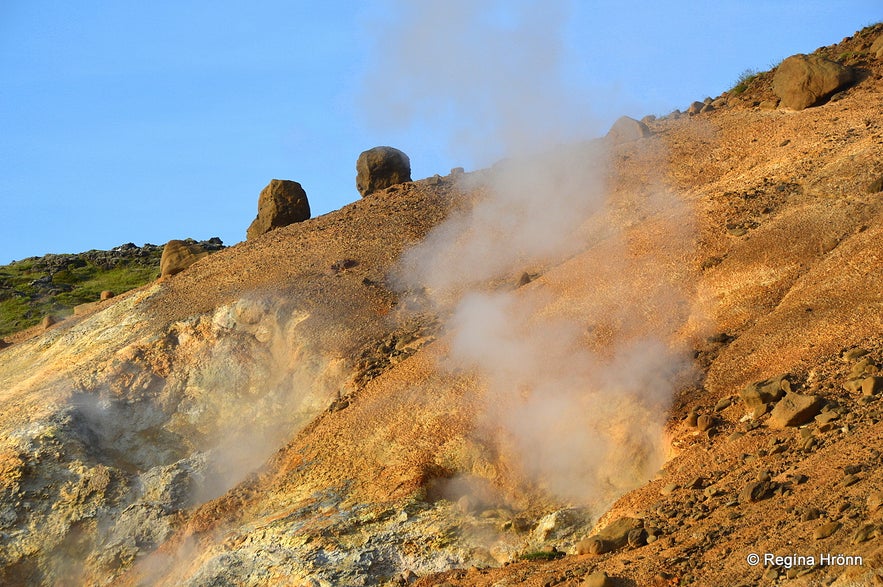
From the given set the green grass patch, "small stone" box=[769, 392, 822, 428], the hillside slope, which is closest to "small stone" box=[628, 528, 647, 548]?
the hillside slope

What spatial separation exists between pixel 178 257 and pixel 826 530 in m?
15.9

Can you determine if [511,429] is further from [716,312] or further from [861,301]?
[861,301]

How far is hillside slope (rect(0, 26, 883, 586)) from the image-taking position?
1034 centimetres

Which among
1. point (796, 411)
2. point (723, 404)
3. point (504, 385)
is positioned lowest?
point (796, 411)

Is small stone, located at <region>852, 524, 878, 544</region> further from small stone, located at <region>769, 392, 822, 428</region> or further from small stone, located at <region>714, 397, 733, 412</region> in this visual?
small stone, located at <region>714, 397, 733, 412</region>

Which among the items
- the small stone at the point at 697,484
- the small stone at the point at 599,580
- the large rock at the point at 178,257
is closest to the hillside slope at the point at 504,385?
the small stone at the point at 697,484

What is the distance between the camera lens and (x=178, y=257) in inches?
858

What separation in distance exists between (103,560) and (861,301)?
973cm

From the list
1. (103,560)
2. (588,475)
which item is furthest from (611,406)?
(103,560)

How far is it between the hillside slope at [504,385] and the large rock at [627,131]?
35 cm

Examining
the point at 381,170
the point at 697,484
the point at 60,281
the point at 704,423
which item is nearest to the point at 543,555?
the point at 697,484

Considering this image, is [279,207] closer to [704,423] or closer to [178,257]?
[178,257]

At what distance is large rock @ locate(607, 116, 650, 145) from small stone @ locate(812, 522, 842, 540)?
1257 centimetres

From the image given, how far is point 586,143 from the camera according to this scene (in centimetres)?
1997
